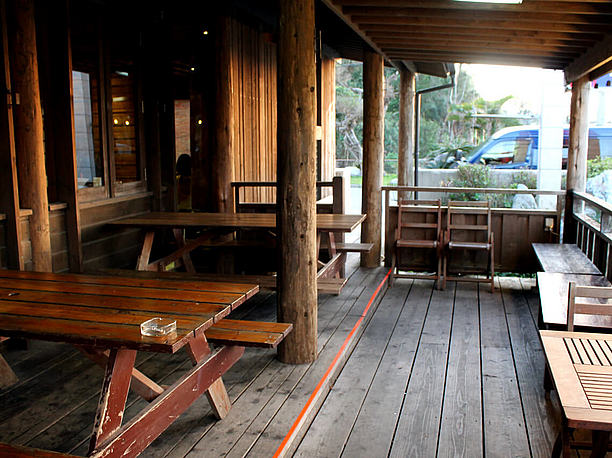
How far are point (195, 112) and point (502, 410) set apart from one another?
4.37 m

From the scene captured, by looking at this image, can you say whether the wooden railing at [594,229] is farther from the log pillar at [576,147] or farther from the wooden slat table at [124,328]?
the wooden slat table at [124,328]

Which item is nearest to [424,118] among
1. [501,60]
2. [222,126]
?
[501,60]

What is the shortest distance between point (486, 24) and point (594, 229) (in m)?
2.06

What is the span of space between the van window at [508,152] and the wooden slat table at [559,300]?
12406mm

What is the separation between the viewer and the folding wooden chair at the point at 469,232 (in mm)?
6488

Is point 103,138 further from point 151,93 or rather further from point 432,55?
point 432,55

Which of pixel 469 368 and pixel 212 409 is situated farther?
pixel 469 368

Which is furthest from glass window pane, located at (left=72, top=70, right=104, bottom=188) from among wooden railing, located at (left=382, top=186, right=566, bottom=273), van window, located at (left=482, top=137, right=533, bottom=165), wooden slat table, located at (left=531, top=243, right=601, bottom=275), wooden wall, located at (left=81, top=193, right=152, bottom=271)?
van window, located at (left=482, top=137, right=533, bottom=165)

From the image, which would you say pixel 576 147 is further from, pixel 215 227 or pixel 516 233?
pixel 215 227

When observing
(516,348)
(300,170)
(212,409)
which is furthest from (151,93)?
(516,348)

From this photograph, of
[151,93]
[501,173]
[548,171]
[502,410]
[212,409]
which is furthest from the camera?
[501,173]

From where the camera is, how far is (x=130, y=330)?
221 cm

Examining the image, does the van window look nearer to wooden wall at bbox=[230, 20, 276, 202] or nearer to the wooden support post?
wooden wall at bbox=[230, 20, 276, 202]

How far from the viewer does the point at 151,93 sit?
5699mm
